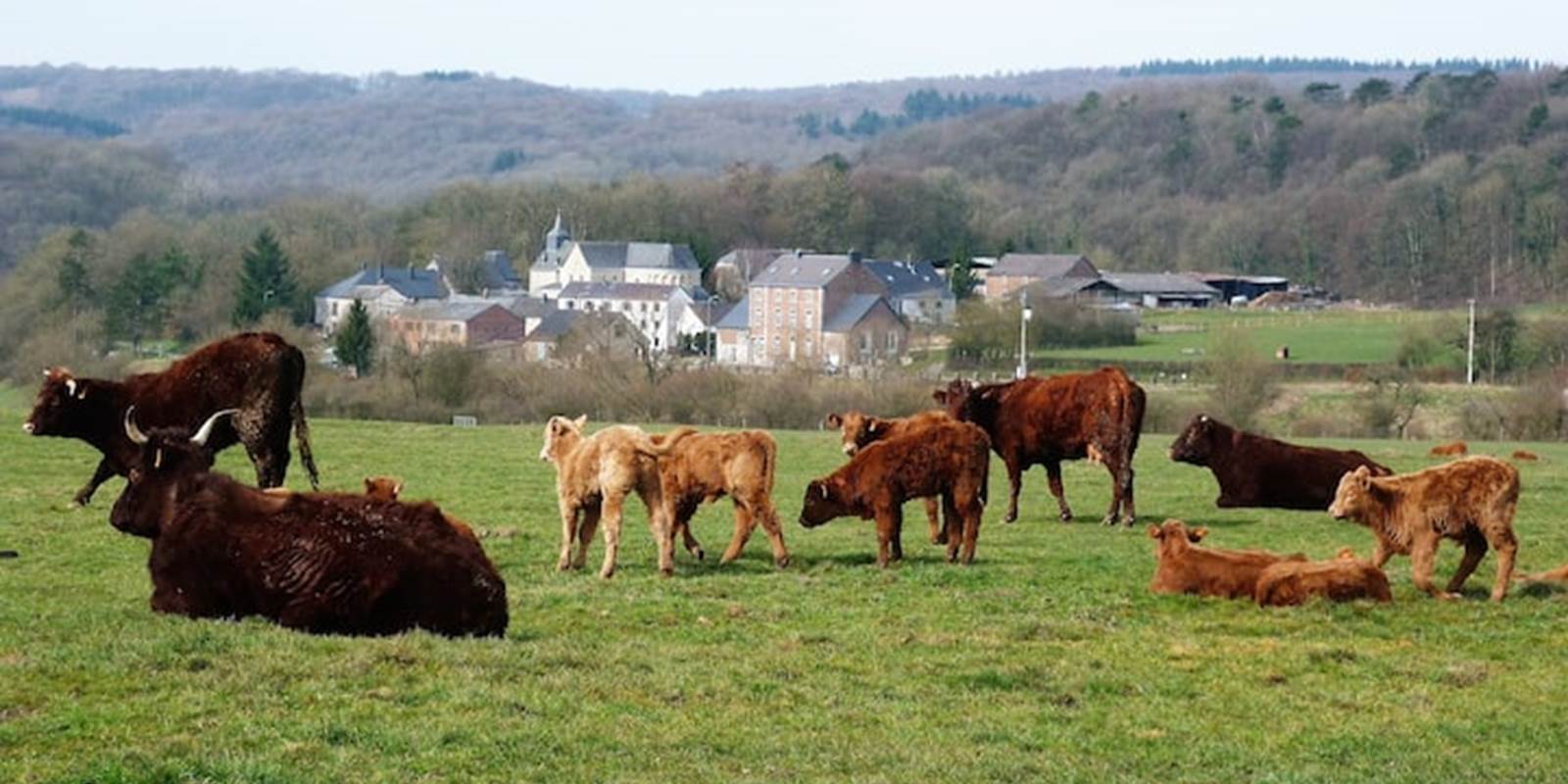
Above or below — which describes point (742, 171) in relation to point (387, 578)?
above

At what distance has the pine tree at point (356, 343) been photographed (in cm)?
7556

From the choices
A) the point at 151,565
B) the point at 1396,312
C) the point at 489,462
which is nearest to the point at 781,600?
the point at 151,565

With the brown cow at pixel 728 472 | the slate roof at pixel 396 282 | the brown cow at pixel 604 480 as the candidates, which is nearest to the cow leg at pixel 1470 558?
the brown cow at pixel 728 472

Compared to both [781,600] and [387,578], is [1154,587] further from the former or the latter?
[387,578]

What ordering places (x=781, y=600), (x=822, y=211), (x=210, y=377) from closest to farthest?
1. (x=781, y=600)
2. (x=210, y=377)
3. (x=822, y=211)

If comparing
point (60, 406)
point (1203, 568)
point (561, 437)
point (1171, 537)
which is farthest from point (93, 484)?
point (1203, 568)

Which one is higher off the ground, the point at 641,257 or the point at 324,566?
the point at 641,257

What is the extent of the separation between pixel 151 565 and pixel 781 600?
14.4ft

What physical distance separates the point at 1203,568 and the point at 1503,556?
84.5 inches

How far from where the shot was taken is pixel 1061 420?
77.6 feet

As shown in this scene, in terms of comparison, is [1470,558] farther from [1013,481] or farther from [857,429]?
[1013,481]

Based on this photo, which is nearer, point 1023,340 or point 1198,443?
point 1198,443

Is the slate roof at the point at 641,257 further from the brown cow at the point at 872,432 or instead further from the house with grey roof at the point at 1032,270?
the brown cow at the point at 872,432

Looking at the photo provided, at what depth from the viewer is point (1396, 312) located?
4528 inches
